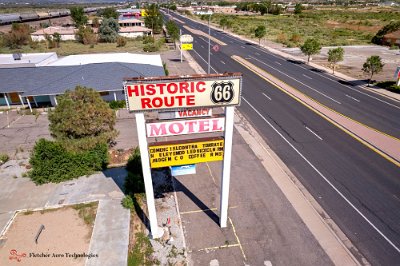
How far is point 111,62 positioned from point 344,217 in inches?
1374

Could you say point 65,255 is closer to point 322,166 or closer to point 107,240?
point 107,240

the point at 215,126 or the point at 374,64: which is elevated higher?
the point at 215,126

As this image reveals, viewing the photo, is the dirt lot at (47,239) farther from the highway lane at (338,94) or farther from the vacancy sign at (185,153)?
the highway lane at (338,94)

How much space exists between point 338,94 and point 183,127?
109 feet

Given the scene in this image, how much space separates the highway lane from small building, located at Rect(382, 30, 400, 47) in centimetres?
3570

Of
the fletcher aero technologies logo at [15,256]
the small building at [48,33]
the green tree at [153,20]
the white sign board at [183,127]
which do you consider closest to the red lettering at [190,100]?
the white sign board at [183,127]

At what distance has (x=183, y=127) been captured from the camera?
1306cm

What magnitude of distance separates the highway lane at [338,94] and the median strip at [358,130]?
108cm

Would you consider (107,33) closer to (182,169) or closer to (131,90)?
(182,169)

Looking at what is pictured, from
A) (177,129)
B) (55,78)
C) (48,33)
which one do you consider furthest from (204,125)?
(48,33)

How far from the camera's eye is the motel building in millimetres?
34375

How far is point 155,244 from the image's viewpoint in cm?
1517

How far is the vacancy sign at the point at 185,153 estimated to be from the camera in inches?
529

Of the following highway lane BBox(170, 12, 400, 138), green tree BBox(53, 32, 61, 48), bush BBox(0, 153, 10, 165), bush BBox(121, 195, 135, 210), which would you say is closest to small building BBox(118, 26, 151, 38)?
green tree BBox(53, 32, 61, 48)
